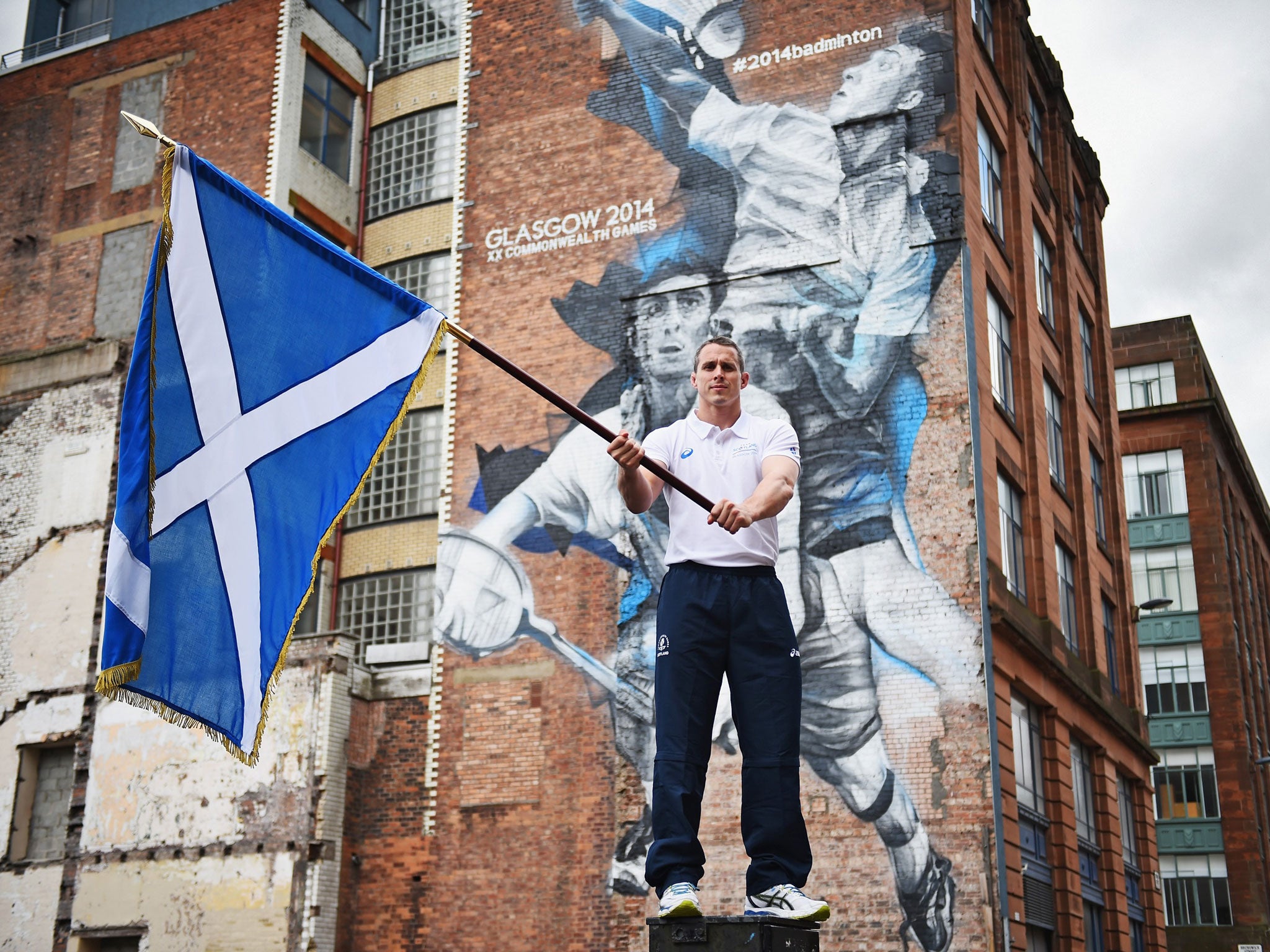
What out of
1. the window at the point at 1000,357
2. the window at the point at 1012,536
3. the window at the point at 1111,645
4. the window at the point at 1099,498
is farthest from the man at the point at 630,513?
the window at the point at 1099,498

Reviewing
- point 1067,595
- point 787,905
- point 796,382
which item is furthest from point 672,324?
point 787,905

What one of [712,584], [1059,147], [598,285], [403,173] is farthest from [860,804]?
[1059,147]

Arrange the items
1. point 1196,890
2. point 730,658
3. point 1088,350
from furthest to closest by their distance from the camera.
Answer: point 1196,890, point 1088,350, point 730,658

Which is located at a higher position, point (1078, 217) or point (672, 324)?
point (1078, 217)

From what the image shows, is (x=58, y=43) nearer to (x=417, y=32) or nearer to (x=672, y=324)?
(x=417, y=32)

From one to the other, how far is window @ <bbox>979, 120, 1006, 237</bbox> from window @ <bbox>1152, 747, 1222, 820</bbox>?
26.9m

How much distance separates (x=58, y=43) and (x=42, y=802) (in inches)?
742

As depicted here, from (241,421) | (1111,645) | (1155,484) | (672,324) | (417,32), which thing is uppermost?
(417,32)

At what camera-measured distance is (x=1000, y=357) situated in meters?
26.8

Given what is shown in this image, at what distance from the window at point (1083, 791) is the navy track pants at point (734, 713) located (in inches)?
871

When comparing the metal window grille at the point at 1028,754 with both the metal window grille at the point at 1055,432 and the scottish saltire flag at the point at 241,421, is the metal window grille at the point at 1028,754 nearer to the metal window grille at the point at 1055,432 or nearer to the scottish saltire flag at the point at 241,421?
the metal window grille at the point at 1055,432

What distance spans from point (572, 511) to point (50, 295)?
1414 cm

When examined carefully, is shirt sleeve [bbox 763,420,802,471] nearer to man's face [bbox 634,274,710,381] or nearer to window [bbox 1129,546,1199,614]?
man's face [bbox 634,274,710,381]

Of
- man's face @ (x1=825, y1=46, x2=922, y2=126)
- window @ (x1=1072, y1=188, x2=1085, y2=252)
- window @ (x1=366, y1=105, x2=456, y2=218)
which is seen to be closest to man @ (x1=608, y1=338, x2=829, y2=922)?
man's face @ (x1=825, y1=46, x2=922, y2=126)
